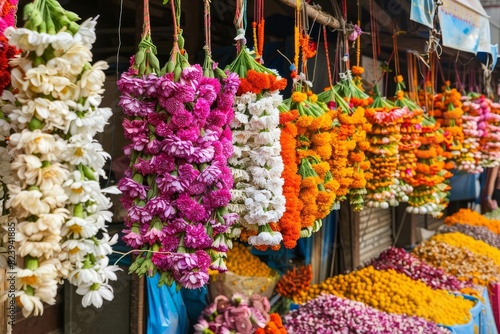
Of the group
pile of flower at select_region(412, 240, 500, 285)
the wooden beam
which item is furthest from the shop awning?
pile of flower at select_region(412, 240, 500, 285)

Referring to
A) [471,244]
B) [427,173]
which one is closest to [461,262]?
[471,244]

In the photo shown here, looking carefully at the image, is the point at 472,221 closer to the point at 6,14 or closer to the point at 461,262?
the point at 461,262

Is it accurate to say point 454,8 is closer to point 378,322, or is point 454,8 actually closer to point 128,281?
point 378,322

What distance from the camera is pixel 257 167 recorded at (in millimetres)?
2172

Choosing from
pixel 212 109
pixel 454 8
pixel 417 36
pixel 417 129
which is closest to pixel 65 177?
pixel 212 109

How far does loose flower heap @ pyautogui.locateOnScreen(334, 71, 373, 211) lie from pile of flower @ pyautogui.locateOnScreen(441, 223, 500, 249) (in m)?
4.15

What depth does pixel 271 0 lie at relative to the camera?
4.67 metres

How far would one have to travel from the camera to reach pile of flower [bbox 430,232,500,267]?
6059 millimetres

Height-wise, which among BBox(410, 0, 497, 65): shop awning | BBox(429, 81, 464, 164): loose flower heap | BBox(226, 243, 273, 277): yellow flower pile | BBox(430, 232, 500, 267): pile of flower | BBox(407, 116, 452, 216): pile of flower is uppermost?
BBox(410, 0, 497, 65): shop awning

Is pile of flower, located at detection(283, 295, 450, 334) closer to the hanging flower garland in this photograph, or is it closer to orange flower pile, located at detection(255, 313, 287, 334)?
orange flower pile, located at detection(255, 313, 287, 334)

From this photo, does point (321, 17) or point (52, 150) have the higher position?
point (321, 17)

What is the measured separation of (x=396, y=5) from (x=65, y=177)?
3.28 metres

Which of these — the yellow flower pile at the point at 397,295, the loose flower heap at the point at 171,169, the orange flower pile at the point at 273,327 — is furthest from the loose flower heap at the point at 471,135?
the loose flower heap at the point at 171,169

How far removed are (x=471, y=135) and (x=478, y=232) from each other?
103 inches
